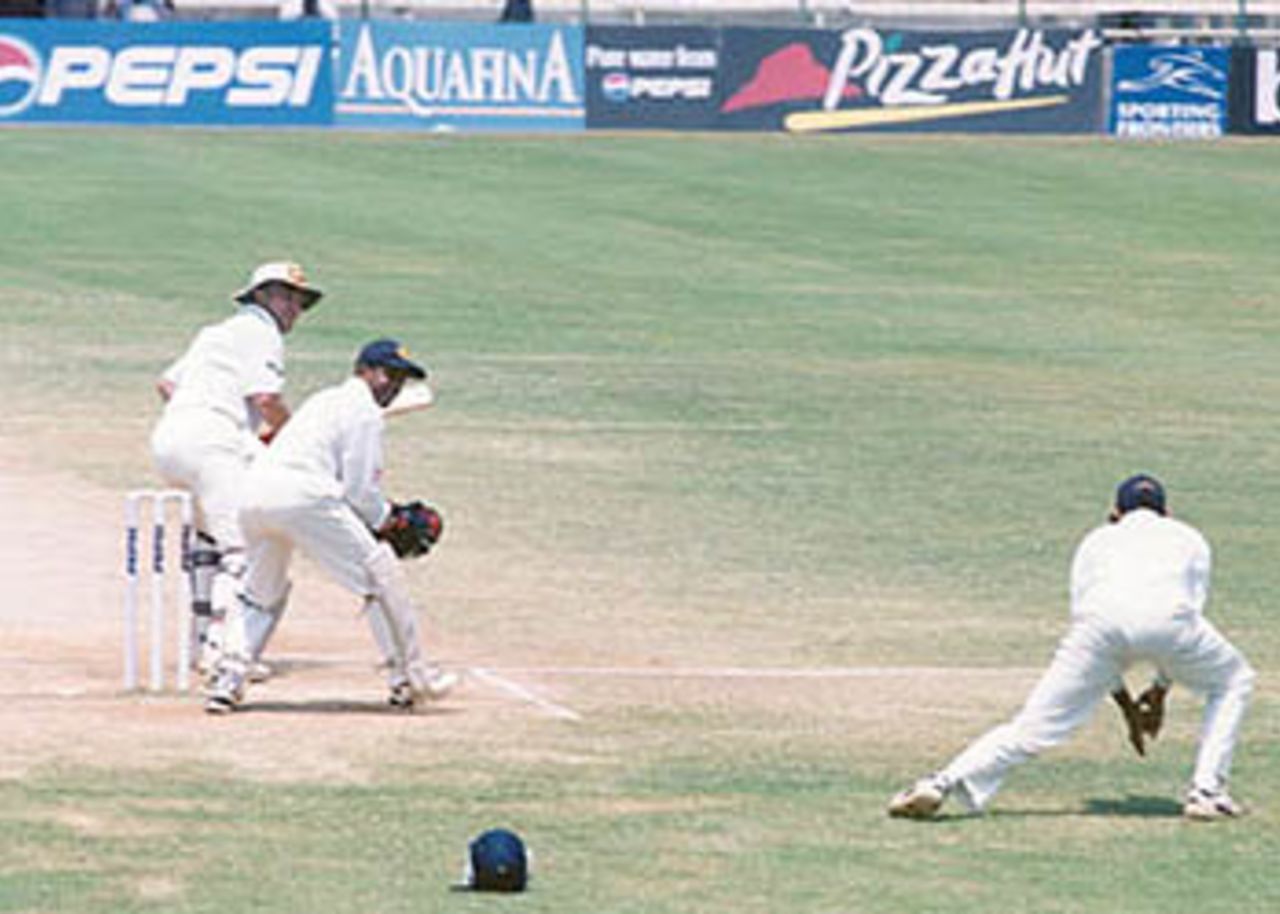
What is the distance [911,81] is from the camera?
55.5 metres

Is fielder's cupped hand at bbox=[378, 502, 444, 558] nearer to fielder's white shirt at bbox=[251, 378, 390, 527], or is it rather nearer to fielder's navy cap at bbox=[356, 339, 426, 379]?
fielder's white shirt at bbox=[251, 378, 390, 527]

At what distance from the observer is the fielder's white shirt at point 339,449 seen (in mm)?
15023

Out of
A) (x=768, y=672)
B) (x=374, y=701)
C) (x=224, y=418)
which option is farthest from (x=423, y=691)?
(x=768, y=672)

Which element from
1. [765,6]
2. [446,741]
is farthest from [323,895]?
[765,6]

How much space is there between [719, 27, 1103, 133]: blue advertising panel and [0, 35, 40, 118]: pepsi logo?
1108 centimetres

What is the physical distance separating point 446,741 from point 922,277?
26072 millimetres

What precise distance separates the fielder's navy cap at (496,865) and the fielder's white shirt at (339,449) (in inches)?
143

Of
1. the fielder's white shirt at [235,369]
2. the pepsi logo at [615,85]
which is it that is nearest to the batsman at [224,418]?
the fielder's white shirt at [235,369]

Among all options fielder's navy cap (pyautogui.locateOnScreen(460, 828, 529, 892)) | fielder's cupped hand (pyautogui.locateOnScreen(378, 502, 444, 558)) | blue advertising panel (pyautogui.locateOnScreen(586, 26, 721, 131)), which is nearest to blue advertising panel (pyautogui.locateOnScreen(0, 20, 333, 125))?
blue advertising panel (pyautogui.locateOnScreen(586, 26, 721, 131))

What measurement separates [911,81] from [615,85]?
4.96 metres

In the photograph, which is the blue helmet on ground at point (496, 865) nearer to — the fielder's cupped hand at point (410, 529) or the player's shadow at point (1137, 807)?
the player's shadow at point (1137, 807)

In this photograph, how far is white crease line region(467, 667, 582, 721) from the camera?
1559 cm

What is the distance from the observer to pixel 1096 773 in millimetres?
14352

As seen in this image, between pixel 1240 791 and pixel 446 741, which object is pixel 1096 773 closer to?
pixel 1240 791
